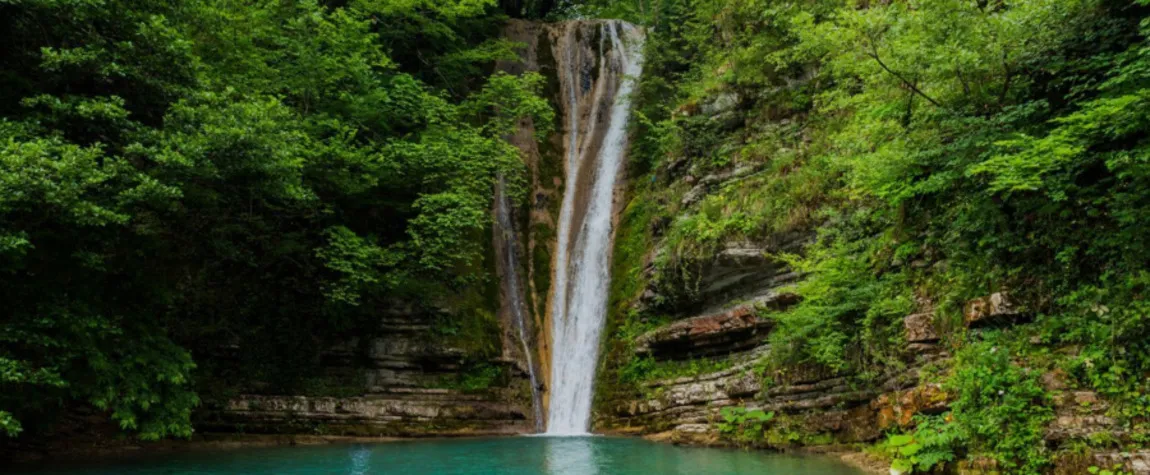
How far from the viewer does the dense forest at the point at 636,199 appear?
24.7 feet

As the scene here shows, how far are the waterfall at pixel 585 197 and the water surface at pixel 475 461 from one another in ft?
11.1

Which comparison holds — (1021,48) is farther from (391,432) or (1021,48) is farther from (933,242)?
(391,432)

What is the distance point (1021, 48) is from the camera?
8633 millimetres

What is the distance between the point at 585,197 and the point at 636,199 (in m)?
2.27

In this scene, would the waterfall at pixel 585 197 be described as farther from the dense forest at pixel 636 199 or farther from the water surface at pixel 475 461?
the water surface at pixel 475 461

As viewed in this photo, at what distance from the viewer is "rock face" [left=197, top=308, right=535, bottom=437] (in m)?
14.2

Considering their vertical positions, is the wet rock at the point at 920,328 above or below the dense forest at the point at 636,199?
below

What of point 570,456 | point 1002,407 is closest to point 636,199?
point 570,456

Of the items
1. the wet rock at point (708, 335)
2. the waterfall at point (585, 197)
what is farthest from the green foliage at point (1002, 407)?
the waterfall at point (585, 197)

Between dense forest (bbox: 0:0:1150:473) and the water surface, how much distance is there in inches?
33.9

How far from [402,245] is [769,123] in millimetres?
9473

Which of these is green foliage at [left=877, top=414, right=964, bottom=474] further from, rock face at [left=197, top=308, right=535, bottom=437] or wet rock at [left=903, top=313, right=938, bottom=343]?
rock face at [left=197, top=308, right=535, bottom=437]

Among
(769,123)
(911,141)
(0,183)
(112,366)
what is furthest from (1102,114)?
(112,366)

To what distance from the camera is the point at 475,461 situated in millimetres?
11141
